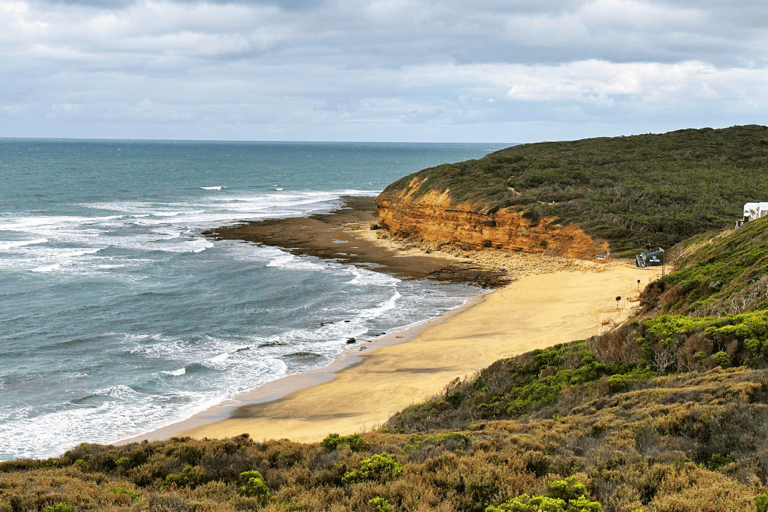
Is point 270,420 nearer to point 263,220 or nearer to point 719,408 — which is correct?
point 719,408

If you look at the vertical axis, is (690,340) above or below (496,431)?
above

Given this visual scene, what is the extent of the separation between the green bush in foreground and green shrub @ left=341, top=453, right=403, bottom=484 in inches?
79.8

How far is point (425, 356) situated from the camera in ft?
80.0

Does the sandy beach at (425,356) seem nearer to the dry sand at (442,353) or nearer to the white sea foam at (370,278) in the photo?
the dry sand at (442,353)

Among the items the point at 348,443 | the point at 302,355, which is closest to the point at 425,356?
the point at 302,355

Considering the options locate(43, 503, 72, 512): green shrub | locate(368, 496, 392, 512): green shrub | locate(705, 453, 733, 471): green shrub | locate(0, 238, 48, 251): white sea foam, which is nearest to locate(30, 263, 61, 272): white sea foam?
locate(0, 238, 48, 251): white sea foam

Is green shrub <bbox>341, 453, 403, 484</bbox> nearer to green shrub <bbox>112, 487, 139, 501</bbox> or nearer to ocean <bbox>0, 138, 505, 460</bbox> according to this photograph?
green shrub <bbox>112, 487, 139, 501</bbox>

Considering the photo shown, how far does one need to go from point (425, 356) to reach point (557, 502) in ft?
55.4

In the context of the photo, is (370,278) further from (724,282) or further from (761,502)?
(761,502)

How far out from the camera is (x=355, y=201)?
83.8 m

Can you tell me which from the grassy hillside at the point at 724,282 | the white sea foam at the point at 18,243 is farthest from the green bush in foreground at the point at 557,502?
the white sea foam at the point at 18,243

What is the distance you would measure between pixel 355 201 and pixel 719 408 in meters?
75.3

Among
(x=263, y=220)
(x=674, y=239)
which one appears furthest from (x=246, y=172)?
(x=674, y=239)

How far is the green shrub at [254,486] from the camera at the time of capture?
30.0 feet
